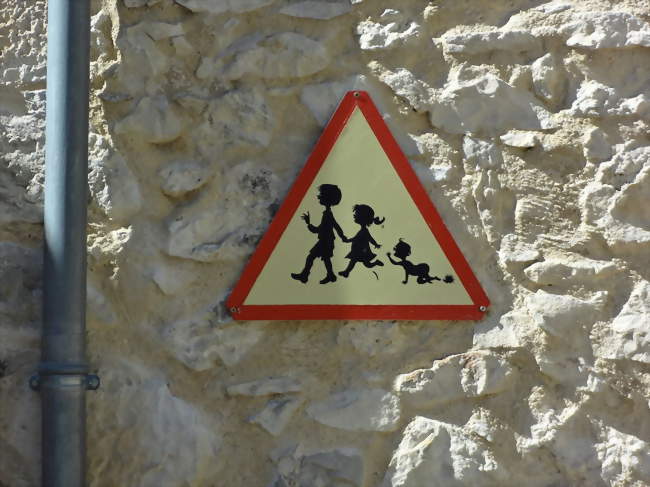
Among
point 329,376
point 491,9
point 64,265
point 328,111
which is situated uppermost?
point 491,9

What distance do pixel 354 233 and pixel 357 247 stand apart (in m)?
0.03

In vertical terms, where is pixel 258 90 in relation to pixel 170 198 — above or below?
above

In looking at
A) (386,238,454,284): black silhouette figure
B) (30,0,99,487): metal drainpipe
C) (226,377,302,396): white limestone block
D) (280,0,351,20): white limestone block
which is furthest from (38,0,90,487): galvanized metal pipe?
(386,238,454,284): black silhouette figure

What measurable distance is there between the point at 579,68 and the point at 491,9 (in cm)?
25

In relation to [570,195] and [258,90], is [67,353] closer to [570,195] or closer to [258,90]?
[258,90]

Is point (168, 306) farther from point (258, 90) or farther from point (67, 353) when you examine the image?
point (258, 90)

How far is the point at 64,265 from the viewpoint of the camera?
1.90 metres

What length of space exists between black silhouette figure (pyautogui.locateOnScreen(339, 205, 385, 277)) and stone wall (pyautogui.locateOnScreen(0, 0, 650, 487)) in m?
0.14

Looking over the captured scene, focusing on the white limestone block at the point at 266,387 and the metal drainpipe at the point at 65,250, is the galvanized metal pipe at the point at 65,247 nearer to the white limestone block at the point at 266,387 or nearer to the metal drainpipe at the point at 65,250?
the metal drainpipe at the point at 65,250

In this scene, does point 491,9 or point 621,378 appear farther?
point 491,9

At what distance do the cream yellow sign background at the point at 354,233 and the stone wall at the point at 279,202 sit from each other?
0.07 meters

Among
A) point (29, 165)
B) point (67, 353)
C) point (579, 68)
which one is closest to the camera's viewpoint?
point (67, 353)

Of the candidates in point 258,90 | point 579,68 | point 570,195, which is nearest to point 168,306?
point 258,90

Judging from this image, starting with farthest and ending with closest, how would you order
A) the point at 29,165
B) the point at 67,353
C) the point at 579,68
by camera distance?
the point at 579,68
the point at 29,165
the point at 67,353
